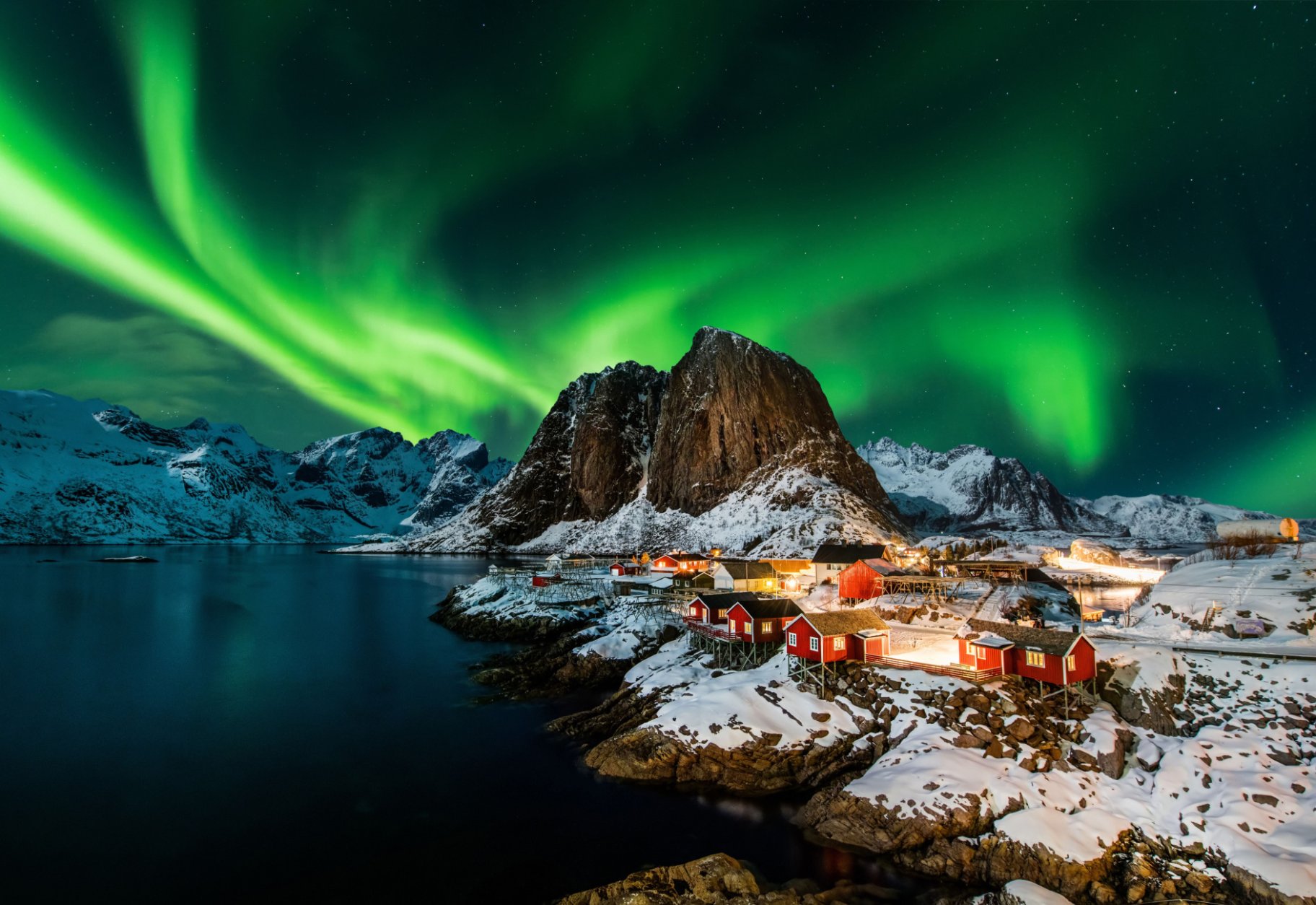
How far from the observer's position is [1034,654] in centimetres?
3291

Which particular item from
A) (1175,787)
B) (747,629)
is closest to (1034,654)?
(1175,787)

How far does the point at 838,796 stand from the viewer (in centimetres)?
2702

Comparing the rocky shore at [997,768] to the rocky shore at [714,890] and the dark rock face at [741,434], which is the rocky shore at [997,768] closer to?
the rocky shore at [714,890]

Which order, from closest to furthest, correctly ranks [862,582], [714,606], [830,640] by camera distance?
[830,640] < [714,606] < [862,582]

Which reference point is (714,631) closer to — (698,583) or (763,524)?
(698,583)

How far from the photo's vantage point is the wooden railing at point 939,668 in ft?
111

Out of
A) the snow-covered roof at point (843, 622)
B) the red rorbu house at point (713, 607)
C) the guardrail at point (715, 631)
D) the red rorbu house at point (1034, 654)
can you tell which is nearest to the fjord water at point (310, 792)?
the snow-covered roof at point (843, 622)

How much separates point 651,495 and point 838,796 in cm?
16130

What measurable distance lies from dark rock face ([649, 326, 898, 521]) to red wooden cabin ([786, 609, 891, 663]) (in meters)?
116

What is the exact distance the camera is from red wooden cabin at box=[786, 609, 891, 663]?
37.8 metres

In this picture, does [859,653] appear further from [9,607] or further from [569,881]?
[9,607]

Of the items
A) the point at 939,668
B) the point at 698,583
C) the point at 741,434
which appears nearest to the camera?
the point at 939,668

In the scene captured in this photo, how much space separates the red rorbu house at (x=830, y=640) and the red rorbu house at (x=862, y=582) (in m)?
18.9

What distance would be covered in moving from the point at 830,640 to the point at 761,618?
24.8 ft
